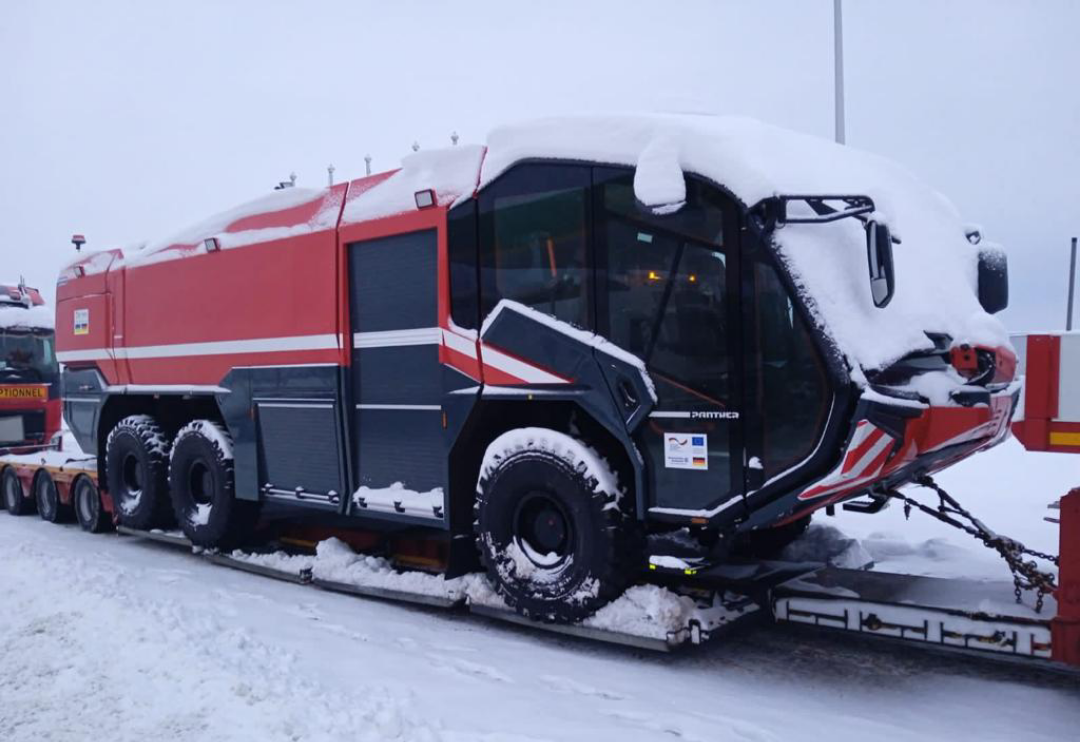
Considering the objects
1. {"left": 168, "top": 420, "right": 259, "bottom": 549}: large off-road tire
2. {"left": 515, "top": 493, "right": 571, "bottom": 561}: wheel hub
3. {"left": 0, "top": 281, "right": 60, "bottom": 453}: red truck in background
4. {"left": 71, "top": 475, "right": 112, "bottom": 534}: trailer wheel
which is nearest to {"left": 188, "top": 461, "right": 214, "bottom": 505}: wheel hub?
{"left": 168, "top": 420, "right": 259, "bottom": 549}: large off-road tire

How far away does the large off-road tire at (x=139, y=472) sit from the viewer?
8.98m

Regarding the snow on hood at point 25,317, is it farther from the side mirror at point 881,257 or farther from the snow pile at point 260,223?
the side mirror at point 881,257

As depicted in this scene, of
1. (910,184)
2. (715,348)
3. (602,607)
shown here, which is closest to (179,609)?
(602,607)

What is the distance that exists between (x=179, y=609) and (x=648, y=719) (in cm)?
347

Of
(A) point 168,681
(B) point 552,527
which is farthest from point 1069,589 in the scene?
(A) point 168,681

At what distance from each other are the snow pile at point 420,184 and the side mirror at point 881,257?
254 cm

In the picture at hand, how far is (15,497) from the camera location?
11906mm

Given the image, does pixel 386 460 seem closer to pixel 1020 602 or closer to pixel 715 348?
pixel 715 348

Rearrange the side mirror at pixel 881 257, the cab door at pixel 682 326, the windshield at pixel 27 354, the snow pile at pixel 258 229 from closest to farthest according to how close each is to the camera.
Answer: the side mirror at pixel 881 257 → the cab door at pixel 682 326 → the snow pile at pixel 258 229 → the windshield at pixel 27 354

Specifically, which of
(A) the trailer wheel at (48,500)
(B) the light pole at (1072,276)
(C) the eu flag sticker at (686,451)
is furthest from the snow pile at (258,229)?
(B) the light pole at (1072,276)

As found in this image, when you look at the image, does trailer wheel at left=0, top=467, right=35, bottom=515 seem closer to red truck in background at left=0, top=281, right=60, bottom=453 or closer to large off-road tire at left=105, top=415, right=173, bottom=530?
red truck in background at left=0, top=281, right=60, bottom=453

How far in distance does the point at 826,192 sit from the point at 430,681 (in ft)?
10.8

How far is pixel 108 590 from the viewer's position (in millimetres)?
6836

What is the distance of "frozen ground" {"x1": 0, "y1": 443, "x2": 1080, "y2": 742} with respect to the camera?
13.8 ft
